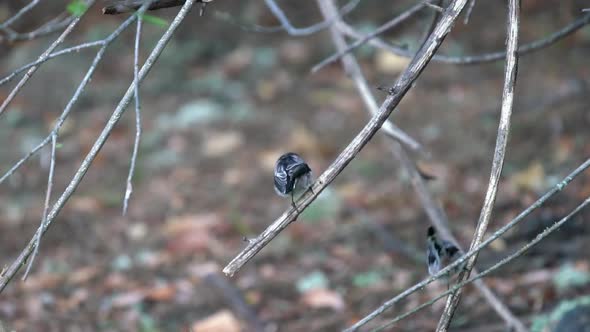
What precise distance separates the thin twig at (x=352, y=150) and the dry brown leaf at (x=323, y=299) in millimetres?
1868

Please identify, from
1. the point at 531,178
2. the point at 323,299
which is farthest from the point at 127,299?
the point at 531,178

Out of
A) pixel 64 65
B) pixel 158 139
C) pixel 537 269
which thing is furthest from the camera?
pixel 64 65

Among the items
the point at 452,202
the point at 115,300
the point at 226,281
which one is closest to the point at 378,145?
the point at 452,202

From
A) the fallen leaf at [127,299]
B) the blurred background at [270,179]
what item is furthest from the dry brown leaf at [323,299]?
the fallen leaf at [127,299]

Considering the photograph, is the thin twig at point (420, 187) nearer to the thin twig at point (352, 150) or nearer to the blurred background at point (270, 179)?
the blurred background at point (270, 179)

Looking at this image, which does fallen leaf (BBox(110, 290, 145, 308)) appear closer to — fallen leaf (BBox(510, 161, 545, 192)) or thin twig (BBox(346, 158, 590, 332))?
fallen leaf (BBox(510, 161, 545, 192))

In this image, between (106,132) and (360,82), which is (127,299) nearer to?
(360,82)

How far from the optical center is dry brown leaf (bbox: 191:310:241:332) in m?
3.29

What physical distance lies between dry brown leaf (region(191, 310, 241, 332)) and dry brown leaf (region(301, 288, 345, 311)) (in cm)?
37

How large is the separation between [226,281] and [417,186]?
134 centimetres

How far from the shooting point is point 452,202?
429 cm

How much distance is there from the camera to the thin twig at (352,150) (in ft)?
5.51

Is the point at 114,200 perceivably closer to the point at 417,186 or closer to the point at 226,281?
the point at 226,281

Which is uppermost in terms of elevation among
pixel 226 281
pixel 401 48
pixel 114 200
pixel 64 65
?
pixel 64 65
